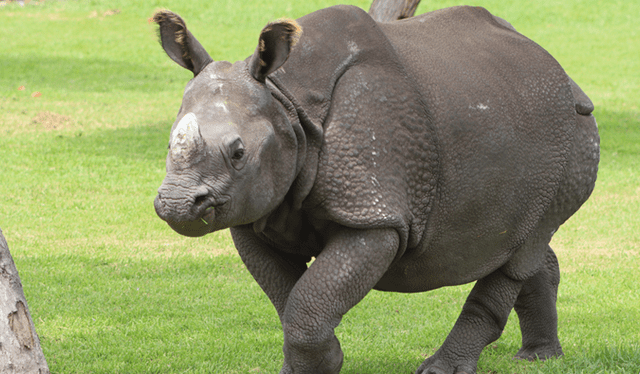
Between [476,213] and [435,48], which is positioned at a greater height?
[435,48]

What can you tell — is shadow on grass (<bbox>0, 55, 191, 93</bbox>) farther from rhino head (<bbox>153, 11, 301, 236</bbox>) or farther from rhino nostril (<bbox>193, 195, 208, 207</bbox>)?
rhino nostril (<bbox>193, 195, 208, 207</bbox>)

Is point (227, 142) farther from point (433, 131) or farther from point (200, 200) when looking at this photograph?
point (433, 131)

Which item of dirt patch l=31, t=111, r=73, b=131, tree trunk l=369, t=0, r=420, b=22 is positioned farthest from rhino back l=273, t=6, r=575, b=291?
dirt patch l=31, t=111, r=73, b=131

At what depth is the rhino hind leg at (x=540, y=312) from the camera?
5.89 metres

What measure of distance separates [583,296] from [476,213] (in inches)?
167

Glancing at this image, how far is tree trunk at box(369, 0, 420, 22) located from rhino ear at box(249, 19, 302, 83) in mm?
5685

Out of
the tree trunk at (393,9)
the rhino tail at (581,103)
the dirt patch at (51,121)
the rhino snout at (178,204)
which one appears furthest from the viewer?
the dirt patch at (51,121)

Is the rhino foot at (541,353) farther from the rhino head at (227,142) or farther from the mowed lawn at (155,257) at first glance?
the rhino head at (227,142)

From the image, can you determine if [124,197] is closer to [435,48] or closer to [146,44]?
[435,48]

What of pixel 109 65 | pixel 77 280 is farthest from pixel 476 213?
pixel 109 65

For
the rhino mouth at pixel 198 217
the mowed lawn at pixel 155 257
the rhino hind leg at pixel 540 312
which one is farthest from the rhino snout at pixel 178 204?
the rhino hind leg at pixel 540 312

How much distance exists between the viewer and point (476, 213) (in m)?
4.67

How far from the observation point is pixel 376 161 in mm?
Result: 4133

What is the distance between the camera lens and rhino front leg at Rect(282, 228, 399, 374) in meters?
4.14
